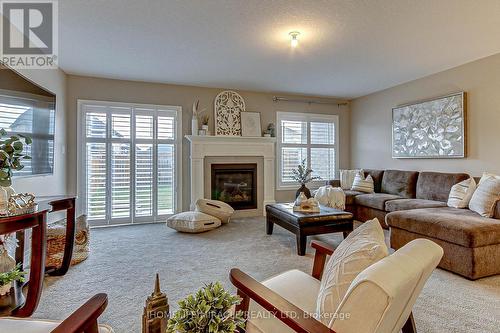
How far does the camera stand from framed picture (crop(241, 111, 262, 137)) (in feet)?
17.3

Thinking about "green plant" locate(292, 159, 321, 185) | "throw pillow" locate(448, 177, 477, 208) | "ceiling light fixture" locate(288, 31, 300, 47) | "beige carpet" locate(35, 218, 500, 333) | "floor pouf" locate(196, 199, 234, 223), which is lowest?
"beige carpet" locate(35, 218, 500, 333)

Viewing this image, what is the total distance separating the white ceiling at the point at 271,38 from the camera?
2.43m

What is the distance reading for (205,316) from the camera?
86 cm

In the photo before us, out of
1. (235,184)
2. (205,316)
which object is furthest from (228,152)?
(205,316)

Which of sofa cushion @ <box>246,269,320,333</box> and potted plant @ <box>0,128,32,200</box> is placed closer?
sofa cushion @ <box>246,269,320,333</box>

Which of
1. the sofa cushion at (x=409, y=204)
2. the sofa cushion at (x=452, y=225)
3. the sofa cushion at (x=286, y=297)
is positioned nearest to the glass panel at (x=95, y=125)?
the sofa cushion at (x=286, y=297)

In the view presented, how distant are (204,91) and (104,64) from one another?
1738 mm

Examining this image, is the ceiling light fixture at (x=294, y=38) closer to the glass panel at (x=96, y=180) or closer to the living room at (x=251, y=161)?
the living room at (x=251, y=161)

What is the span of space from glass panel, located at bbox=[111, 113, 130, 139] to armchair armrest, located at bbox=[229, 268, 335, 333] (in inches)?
158

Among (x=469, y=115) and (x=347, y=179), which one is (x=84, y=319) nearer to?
(x=469, y=115)

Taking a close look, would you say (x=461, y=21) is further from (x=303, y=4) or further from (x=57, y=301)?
(x=57, y=301)

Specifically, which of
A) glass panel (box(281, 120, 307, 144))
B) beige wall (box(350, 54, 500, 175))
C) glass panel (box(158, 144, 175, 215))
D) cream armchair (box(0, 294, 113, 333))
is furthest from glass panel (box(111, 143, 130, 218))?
beige wall (box(350, 54, 500, 175))

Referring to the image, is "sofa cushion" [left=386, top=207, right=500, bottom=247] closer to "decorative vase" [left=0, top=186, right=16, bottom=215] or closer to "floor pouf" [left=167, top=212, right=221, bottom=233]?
"floor pouf" [left=167, top=212, right=221, bottom=233]

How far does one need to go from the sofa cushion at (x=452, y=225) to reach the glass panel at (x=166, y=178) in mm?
3486
